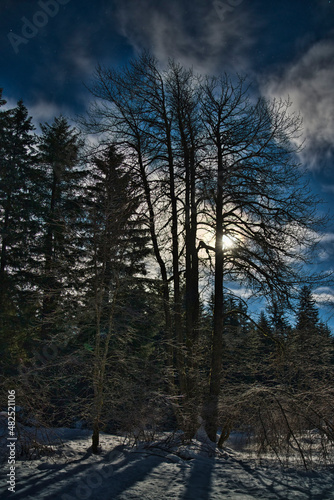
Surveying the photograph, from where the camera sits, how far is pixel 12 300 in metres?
16.6

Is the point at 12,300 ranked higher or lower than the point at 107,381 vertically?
higher

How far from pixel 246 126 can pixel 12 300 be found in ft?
45.9

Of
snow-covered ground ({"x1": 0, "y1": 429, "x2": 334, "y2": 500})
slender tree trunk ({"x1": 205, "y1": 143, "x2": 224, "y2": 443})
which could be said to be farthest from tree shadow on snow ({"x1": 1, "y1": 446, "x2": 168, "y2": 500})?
slender tree trunk ({"x1": 205, "y1": 143, "x2": 224, "y2": 443})

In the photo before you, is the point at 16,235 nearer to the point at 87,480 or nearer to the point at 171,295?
the point at 171,295

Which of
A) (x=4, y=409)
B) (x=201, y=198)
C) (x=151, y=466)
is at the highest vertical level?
(x=201, y=198)

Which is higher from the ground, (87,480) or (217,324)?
(217,324)

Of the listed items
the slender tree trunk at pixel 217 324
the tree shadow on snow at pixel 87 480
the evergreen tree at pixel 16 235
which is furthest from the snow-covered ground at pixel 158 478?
the evergreen tree at pixel 16 235

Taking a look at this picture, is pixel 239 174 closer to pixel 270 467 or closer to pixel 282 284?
pixel 282 284

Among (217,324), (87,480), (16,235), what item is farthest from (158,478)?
(16,235)

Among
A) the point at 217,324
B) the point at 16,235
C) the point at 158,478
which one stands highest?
the point at 16,235

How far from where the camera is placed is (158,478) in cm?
541

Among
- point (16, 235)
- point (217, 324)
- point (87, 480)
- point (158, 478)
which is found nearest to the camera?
point (87, 480)

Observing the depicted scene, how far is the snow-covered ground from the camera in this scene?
14.8 ft

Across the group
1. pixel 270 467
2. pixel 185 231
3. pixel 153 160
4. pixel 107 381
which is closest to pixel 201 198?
pixel 185 231
